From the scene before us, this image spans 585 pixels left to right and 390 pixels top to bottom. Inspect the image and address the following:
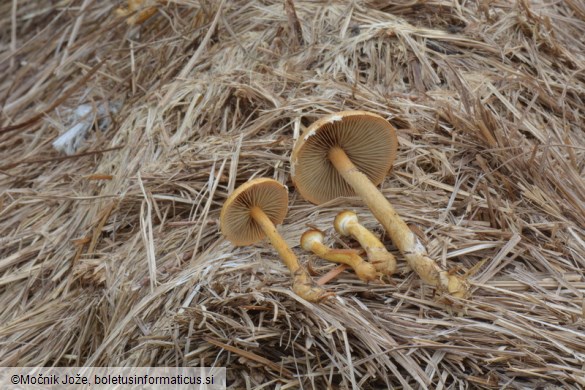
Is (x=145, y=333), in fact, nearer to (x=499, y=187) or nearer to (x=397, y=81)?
(x=499, y=187)

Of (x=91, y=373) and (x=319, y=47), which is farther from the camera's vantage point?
(x=319, y=47)

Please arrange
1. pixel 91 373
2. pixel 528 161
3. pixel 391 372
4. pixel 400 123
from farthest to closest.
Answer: pixel 400 123 → pixel 528 161 → pixel 91 373 → pixel 391 372

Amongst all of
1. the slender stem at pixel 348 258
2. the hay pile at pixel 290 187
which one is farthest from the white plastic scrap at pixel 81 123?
the slender stem at pixel 348 258

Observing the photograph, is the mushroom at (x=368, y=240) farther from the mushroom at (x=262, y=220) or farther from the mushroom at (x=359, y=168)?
the mushroom at (x=262, y=220)

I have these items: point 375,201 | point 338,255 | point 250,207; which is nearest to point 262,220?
point 250,207

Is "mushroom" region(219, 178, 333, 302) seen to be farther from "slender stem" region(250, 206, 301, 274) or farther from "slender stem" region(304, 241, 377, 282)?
"slender stem" region(304, 241, 377, 282)

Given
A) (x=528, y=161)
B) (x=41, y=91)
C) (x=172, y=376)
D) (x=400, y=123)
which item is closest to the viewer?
(x=172, y=376)

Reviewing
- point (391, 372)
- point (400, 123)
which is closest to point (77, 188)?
point (400, 123)
